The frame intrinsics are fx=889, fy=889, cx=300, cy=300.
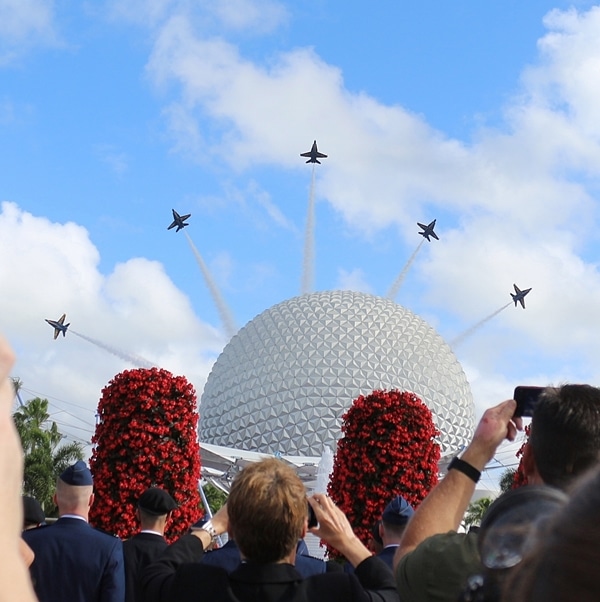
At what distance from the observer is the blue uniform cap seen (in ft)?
20.7

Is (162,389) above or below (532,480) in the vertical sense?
above

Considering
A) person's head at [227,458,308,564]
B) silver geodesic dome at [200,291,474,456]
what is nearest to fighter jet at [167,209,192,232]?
silver geodesic dome at [200,291,474,456]

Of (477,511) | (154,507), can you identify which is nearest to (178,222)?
(477,511)

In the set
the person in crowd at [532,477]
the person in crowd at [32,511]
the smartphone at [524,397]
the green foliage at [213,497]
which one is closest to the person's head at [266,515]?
the person in crowd at [532,477]

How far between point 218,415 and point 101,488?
29.8 meters

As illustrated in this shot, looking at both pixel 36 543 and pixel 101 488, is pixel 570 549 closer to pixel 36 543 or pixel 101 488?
pixel 36 543

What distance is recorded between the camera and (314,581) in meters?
3.47

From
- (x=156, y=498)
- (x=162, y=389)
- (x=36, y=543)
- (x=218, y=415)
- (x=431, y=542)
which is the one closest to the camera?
(x=431, y=542)

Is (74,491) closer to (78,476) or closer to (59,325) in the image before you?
(78,476)

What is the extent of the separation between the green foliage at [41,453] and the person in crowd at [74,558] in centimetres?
A: 3139

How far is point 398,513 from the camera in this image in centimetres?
635

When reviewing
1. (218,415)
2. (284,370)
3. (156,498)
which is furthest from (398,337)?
(156,498)

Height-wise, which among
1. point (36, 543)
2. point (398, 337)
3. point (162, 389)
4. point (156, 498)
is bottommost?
point (36, 543)

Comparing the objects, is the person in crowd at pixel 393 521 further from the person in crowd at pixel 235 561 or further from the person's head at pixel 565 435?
the person's head at pixel 565 435
